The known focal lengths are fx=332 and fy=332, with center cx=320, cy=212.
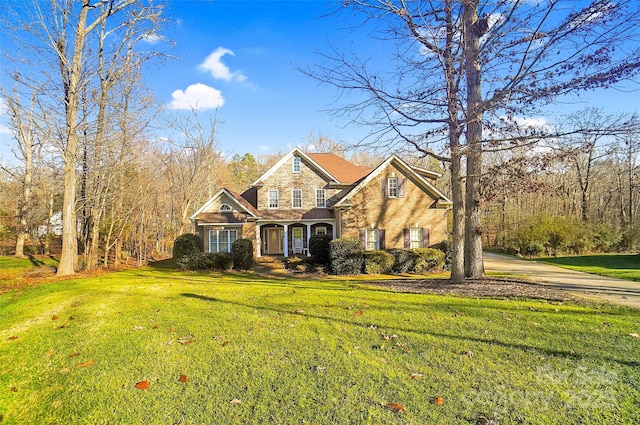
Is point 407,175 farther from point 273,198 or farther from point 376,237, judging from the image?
point 273,198

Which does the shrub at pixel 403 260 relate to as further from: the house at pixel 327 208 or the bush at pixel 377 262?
the house at pixel 327 208

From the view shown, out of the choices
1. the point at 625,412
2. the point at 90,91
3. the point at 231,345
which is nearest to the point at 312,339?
the point at 231,345

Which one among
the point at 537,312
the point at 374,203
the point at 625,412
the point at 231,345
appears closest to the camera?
the point at 625,412

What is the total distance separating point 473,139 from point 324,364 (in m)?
8.59

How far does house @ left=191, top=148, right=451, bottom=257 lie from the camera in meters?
19.8

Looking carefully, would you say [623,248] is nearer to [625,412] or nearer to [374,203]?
[374,203]

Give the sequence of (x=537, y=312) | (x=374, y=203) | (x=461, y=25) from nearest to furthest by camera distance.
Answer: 1. (x=537, y=312)
2. (x=461, y=25)
3. (x=374, y=203)

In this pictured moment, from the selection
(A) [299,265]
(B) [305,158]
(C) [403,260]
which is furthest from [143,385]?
(B) [305,158]

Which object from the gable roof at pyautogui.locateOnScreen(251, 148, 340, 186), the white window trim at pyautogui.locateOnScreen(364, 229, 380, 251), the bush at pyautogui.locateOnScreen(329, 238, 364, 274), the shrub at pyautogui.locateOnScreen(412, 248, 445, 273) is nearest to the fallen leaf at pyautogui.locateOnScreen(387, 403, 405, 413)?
the bush at pyautogui.locateOnScreen(329, 238, 364, 274)

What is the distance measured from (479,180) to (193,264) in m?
14.0

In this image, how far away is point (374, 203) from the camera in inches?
781

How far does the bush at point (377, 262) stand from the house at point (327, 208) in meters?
3.75

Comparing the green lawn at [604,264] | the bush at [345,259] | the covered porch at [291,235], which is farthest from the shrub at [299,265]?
the green lawn at [604,264]

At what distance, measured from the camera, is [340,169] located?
2678 cm
